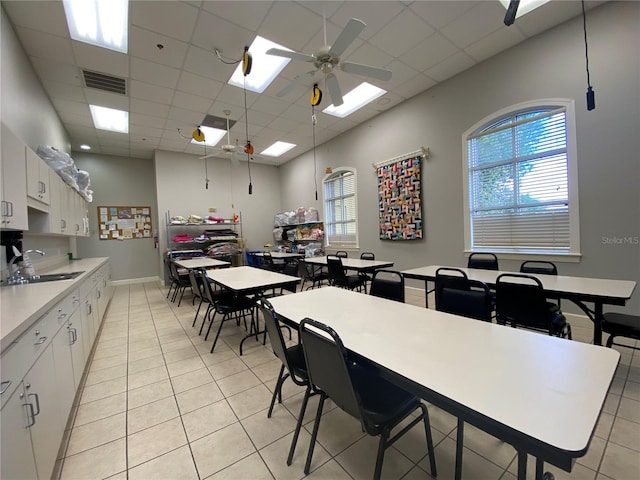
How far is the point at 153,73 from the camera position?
3.78 m

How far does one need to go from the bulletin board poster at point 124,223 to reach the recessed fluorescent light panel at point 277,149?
147 inches

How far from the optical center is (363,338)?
4.40ft

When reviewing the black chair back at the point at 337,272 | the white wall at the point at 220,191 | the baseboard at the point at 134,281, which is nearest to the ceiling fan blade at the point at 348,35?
the black chair back at the point at 337,272

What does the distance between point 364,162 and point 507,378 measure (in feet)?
18.0

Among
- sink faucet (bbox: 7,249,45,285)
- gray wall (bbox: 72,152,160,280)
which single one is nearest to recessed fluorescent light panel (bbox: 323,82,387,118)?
sink faucet (bbox: 7,249,45,285)

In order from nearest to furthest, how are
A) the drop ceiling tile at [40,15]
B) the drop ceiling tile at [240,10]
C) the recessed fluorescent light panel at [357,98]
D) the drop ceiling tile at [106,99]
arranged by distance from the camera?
the drop ceiling tile at [40,15] → the drop ceiling tile at [240,10] → the drop ceiling tile at [106,99] → the recessed fluorescent light panel at [357,98]

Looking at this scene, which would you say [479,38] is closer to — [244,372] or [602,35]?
[602,35]

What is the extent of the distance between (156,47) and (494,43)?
172 inches

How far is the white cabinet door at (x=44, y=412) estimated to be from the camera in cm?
125

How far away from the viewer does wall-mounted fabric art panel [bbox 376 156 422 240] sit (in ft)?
15.9

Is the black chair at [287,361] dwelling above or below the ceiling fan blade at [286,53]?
below

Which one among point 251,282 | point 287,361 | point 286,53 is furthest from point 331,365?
point 286,53

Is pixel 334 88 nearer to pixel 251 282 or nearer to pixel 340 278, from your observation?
pixel 251 282

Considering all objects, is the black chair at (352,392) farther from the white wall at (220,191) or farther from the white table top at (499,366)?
the white wall at (220,191)
